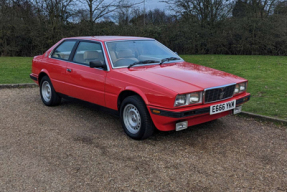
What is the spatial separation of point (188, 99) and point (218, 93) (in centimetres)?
58

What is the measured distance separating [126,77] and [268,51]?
1684 cm

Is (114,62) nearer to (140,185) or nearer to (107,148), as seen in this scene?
(107,148)

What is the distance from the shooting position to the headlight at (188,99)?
4.07m

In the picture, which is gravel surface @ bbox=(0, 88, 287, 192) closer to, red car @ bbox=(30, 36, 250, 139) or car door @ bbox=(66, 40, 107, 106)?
red car @ bbox=(30, 36, 250, 139)

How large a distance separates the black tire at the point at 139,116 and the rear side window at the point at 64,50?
207 cm

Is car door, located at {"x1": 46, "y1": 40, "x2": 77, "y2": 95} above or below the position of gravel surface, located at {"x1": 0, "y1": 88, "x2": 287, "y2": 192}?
above

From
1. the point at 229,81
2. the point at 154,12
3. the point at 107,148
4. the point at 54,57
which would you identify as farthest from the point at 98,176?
the point at 154,12

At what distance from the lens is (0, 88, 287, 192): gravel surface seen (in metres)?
3.37

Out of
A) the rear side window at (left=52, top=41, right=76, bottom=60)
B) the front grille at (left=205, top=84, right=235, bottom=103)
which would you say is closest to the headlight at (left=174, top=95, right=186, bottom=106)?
the front grille at (left=205, top=84, right=235, bottom=103)

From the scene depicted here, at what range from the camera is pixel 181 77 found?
4.51 metres

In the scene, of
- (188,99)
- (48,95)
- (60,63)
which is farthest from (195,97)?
(48,95)

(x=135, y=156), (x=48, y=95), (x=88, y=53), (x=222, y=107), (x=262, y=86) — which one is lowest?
(x=135, y=156)

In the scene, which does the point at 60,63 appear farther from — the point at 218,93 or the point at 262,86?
the point at 262,86

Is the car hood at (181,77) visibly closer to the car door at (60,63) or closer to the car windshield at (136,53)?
the car windshield at (136,53)
